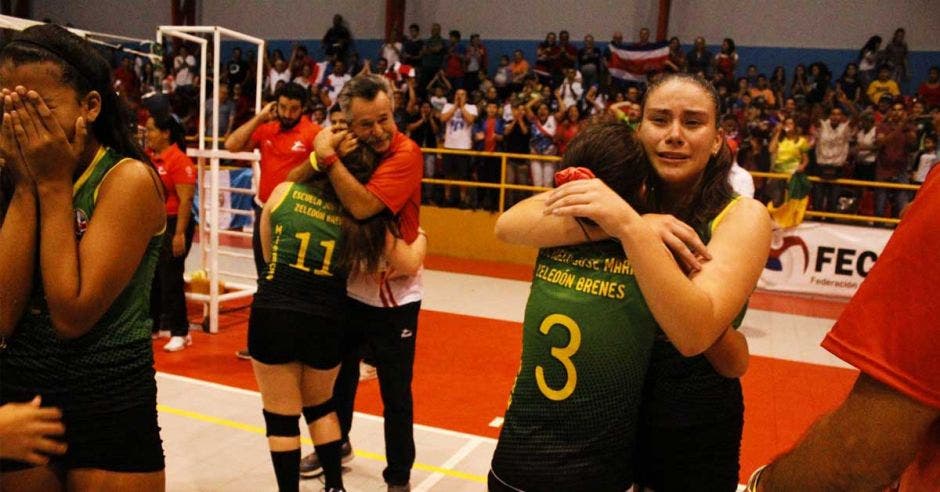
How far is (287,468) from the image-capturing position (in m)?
3.07

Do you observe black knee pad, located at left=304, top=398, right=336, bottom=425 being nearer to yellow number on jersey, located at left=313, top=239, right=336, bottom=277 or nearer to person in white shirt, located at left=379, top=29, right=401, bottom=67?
yellow number on jersey, located at left=313, top=239, right=336, bottom=277

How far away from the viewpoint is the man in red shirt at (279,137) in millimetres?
5430

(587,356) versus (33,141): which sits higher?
(33,141)

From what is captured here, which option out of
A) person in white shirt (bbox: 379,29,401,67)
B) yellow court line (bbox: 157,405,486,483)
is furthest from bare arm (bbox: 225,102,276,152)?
person in white shirt (bbox: 379,29,401,67)

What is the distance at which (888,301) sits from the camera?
2.91 ft

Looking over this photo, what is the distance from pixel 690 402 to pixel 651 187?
0.59 m

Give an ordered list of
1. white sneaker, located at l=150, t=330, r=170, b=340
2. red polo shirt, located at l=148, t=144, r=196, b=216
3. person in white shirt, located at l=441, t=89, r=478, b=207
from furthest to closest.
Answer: person in white shirt, located at l=441, t=89, r=478, b=207 < white sneaker, located at l=150, t=330, r=170, b=340 < red polo shirt, located at l=148, t=144, r=196, b=216

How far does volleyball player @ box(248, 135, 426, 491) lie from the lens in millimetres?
2967

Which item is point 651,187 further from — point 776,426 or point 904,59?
point 904,59

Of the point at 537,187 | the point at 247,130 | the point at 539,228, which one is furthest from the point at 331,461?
the point at 537,187

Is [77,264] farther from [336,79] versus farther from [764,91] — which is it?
[336,79]

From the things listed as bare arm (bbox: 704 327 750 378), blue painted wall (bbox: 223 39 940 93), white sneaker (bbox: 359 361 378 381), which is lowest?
white sneaker (bbox: 359 361 378 381)

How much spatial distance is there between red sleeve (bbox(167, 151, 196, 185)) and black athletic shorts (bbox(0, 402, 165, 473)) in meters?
4.50

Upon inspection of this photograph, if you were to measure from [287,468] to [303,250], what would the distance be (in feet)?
3.01
